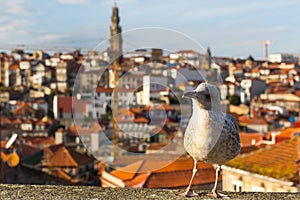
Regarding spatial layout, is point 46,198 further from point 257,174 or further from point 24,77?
point 24,77

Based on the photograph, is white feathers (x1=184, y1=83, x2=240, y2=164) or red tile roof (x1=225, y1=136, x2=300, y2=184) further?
red tile roof (x1=225, y1=136, x2=300, y2=184)

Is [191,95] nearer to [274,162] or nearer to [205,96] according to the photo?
[205,96]

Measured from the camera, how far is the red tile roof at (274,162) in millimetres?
8008

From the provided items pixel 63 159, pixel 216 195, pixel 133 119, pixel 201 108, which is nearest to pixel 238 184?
pixel 133 119

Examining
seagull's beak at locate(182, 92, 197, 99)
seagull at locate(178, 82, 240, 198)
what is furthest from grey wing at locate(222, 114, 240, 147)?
seagull's beak at locate(182, 92, 197, 99)

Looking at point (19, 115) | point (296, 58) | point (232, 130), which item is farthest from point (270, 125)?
point (296, 58)

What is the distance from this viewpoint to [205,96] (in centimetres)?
199

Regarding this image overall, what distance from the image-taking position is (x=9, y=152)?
23219 millimetres

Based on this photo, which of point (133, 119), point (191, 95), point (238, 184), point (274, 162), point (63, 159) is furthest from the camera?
point (63, 159)

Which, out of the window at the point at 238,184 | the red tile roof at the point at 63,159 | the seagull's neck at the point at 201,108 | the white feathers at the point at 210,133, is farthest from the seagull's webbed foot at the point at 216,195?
the red tile roof at the point at 63,159

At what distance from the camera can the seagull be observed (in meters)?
1.99

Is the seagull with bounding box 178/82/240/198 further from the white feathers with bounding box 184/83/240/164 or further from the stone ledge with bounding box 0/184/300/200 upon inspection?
the stone ledge with bounding box 0/184/300/200

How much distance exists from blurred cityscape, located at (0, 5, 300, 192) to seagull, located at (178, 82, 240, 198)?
0.27m

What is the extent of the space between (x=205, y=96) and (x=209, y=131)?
140mm
